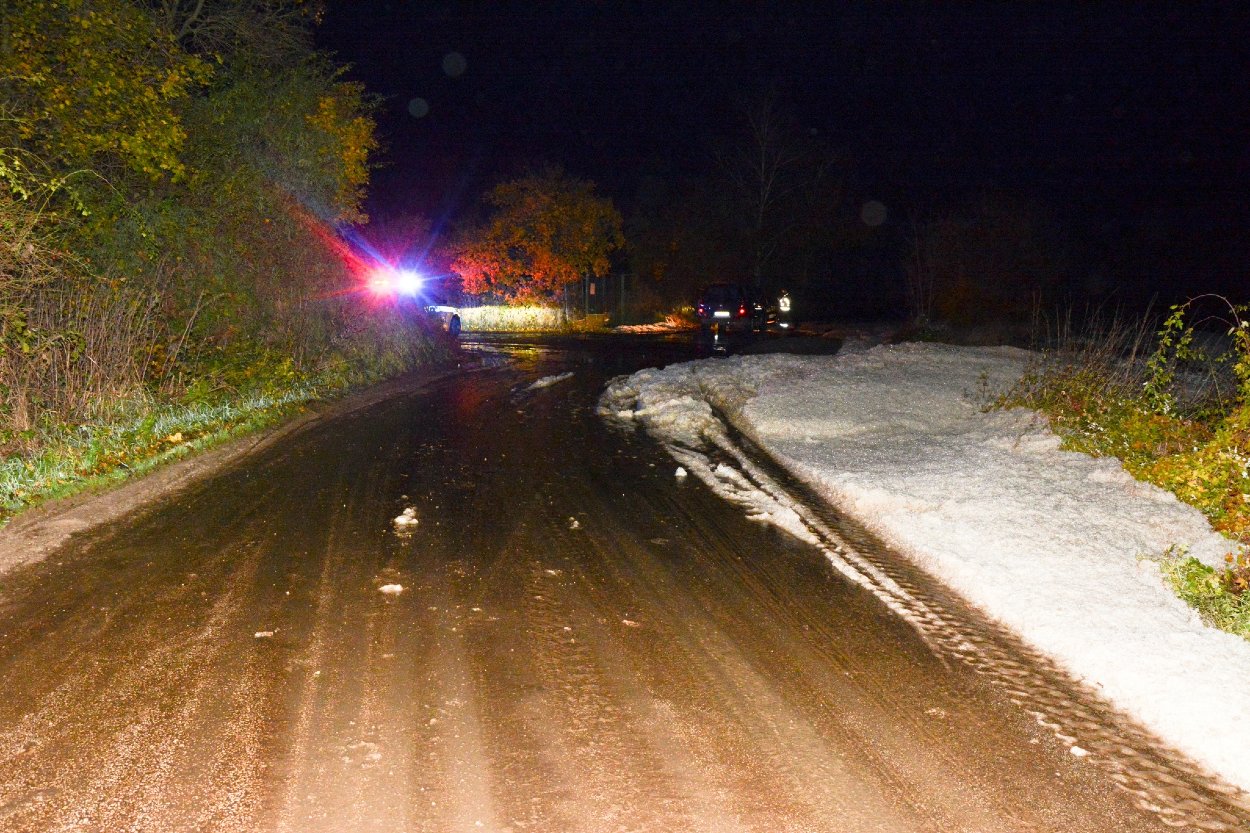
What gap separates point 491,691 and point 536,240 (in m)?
36.9

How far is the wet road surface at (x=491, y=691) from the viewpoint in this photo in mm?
3461

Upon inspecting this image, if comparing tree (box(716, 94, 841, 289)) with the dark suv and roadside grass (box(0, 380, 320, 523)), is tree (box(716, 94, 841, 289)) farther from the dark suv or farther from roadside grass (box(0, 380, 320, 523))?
roadside grass (box(0, 380, 320, 523))

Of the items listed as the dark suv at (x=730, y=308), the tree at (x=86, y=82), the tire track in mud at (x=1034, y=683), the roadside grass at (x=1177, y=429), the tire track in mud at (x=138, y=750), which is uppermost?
the tree at (x=86, y=82)

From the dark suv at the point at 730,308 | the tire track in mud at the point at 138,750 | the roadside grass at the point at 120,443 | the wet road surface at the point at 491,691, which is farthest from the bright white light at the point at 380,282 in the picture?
the dark suv at the point at 730,308

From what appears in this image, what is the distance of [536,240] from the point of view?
40031mm

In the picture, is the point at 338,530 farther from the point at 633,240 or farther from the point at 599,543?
the point at 633,240

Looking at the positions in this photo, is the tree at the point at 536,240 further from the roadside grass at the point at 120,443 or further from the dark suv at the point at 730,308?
the roadside grass at the point at 120,443

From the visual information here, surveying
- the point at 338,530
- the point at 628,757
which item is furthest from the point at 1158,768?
the point at 338,530

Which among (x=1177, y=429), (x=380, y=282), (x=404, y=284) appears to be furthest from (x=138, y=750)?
(x=404, y=284)

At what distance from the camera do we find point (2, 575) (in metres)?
6.00

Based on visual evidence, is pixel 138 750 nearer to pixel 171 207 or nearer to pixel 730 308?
pixel 171 207

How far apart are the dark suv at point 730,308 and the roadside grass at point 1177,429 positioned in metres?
19.9

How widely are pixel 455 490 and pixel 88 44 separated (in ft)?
19.7

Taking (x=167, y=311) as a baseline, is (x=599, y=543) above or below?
below
